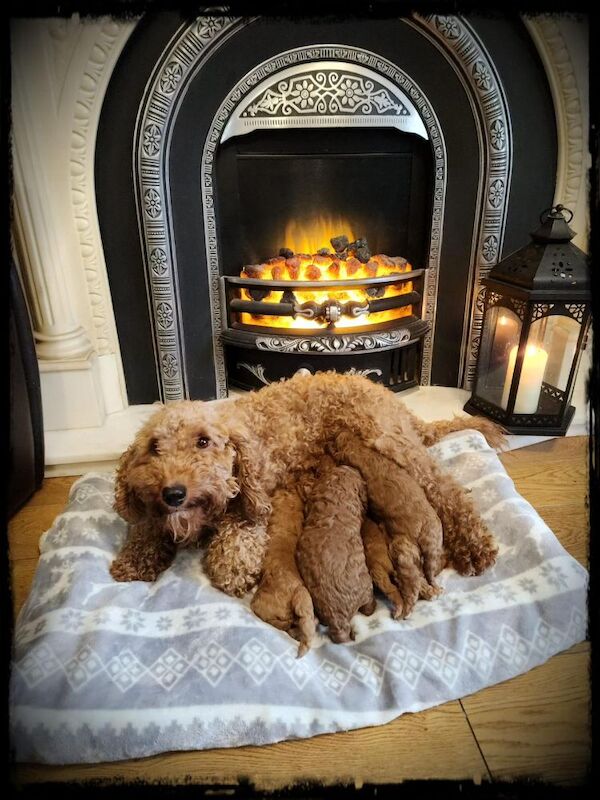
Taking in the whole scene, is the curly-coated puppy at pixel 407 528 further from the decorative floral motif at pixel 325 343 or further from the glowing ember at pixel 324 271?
the glowing ember at pixel 324 271

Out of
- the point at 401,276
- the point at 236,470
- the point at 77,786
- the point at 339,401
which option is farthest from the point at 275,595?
the point at 401,276

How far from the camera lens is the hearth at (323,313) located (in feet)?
A: 7.29

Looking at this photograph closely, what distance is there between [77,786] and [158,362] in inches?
63.0

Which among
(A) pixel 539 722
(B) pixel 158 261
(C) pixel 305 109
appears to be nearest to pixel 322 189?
(C) pixel 305 109

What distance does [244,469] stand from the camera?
→ 133cm

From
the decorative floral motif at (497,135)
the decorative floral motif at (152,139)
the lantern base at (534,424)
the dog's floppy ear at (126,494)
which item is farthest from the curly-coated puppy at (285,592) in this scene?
the decorative floral motif at (497,135)

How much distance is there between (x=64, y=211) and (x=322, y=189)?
42.7 inches

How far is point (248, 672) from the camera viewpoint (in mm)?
1133

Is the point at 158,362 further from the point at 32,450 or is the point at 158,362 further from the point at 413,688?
the point at 413,688

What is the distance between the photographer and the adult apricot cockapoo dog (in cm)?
124

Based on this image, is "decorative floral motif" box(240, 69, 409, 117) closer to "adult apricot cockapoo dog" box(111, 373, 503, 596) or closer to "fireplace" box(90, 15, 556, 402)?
"fireplace" box(90, 15, 556, 402)

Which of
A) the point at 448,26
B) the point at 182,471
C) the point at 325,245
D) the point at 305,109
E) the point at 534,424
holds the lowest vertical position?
the point at 534,424

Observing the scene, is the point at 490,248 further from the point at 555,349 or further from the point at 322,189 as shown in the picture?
the point at 322,189

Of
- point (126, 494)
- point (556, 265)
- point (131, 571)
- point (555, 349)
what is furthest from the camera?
point (555, 349)
